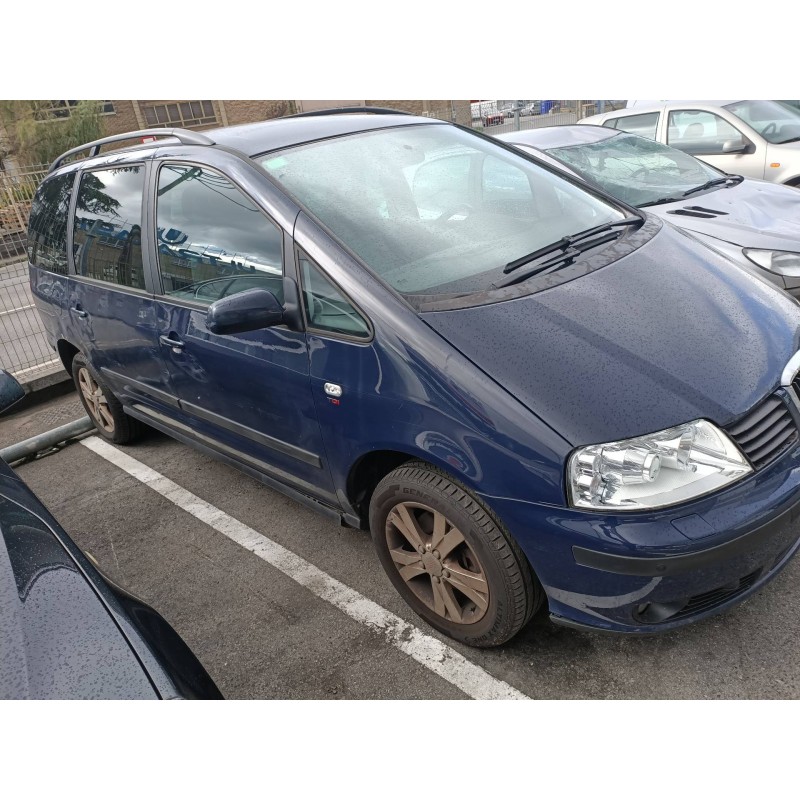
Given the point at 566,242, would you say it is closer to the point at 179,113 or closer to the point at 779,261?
the point at 779,261

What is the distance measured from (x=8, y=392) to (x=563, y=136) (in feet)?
16.3

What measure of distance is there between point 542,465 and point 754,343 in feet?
2.85

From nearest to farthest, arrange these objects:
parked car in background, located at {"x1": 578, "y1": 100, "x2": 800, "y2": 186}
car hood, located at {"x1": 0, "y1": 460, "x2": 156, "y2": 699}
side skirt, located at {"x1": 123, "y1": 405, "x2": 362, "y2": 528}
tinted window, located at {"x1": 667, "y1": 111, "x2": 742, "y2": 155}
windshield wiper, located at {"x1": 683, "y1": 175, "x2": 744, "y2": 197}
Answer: car hood, located at {"x1": 0, "y1": 460, "x2": 156, "y2": 699}, side skirt, located at {"x1": 123, "y1": 405, "x2": 362, "y2": 528}, windshield wiper, located at {"x1": 683, "y1": 175, "x2": 744, "y2": 197}, parked car in background, located at {"x1": 578, "y1": 100, "x2": 800, "y2": 186}, tinted window, located at {"x1": 667, "y1": 111, "x2": 742, "y2": 155}

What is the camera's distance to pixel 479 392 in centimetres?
187

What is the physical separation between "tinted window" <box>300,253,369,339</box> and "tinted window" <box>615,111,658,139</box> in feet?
19.3

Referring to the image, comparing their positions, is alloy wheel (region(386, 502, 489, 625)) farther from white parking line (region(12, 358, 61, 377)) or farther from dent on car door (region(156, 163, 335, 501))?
white parking line (region(12, 358, 61, 377))

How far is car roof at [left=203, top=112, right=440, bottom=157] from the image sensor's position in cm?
265

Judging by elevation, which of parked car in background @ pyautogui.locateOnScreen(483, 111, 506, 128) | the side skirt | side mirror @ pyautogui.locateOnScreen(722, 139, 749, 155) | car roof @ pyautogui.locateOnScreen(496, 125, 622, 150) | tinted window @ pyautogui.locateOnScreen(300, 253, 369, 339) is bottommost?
the side skirt

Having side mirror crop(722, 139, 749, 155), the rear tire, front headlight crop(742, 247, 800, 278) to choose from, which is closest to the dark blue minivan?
the rear tire

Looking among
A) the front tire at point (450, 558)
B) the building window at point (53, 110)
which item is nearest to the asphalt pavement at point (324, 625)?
the front tire at point (450, 558)

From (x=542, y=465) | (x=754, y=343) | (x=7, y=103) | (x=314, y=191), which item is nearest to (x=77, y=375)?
(x=314, y=191)

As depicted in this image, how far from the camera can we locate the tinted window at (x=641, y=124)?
685cm

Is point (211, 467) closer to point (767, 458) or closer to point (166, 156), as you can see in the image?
point (166, 156)

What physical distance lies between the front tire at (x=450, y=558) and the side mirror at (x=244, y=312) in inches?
27.8
